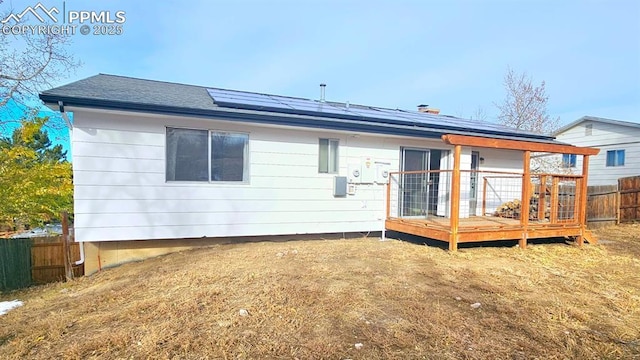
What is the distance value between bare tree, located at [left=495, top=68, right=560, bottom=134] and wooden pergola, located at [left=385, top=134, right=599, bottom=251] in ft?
44.7

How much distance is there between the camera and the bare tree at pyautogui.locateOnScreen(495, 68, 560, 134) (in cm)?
1830

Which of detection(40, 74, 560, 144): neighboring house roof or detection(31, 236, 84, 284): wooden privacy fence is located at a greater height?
detection(40, 74, 560, 144): neighboring house roof

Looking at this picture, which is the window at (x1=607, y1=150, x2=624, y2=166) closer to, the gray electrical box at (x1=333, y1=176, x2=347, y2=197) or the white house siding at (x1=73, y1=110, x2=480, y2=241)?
the white house siding at (x1=73, y1=110, x2=480, y2=241)

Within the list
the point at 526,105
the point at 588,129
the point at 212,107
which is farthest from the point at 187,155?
the point at 526,105

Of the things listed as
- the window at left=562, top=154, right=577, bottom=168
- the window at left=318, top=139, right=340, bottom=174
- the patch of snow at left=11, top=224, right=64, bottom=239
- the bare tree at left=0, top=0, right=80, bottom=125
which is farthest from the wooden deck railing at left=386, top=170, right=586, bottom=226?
the bare tree at left=0, top=0, right=80, bottom=125

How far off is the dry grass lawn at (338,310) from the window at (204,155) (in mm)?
1499

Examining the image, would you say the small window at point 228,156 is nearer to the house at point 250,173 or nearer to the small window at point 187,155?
the house at point 250,173

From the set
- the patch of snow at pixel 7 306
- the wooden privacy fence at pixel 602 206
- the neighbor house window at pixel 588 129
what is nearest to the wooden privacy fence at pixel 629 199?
the wooden privacy fence at pixel 602 206

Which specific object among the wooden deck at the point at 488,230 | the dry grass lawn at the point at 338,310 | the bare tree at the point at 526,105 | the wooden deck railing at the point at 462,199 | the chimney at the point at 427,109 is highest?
the bare tree at the point at 526,105

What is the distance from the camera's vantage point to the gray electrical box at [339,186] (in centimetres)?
694

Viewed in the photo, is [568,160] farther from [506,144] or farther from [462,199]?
[506,144]

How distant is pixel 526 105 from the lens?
60.6 feet

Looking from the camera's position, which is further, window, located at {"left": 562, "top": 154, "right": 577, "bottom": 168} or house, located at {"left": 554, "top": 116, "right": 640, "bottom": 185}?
window, located at {"left": 562, "top": 154, "right": 577, "bottom": 168}

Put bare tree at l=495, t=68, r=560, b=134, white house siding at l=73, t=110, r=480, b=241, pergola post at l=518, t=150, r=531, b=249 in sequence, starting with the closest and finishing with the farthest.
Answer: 1. white house siding at l=73, t=110, r=480, b=241
2. pergola post at l=518, t=150, r=531, b=249
3. bare tree at l=495, t=68, r=560, b=134
